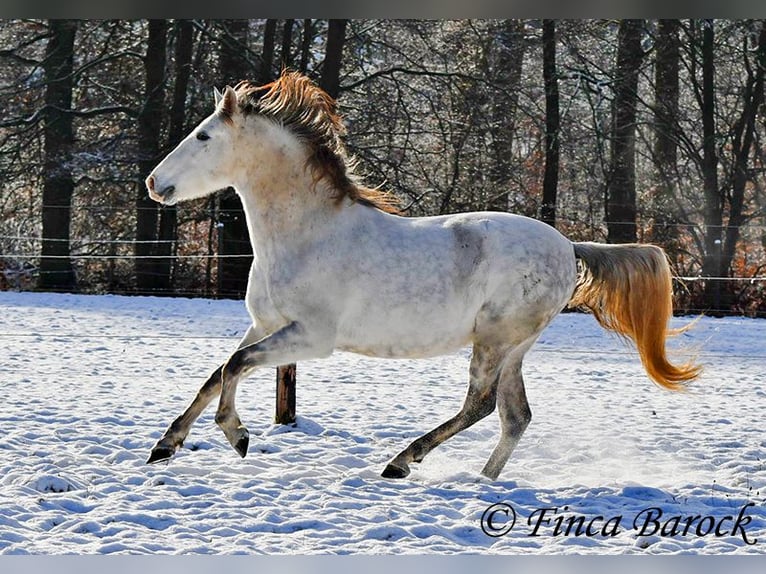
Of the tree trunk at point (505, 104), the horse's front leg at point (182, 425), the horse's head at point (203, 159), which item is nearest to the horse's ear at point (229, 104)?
the horse's head at point (203, 159)

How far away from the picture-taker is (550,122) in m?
15.6

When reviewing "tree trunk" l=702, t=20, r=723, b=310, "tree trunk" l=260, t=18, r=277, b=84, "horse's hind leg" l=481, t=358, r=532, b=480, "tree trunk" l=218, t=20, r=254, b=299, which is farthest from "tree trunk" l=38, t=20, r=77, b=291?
"horse's hind leg" l=481, t=358, r=532, b=480

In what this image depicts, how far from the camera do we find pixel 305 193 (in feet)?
15.8

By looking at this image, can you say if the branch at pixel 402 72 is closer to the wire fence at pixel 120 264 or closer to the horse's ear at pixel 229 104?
the wire fence at pixel 120 264

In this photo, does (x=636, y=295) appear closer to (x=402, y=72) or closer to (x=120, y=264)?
(x=402, y=72)

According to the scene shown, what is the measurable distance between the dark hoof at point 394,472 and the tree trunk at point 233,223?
1028cm

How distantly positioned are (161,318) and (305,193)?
7.47 metres

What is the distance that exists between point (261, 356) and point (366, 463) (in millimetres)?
980

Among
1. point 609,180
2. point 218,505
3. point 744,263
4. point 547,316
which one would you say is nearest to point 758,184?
point 744,263

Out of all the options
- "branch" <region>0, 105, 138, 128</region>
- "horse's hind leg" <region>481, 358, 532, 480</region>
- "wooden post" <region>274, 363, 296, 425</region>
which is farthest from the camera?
"branch" <region>0, 105, 138, 128</region>

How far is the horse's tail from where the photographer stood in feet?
17.0

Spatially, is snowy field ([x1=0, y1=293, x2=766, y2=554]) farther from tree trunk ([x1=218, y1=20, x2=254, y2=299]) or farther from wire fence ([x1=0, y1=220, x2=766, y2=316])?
wire fence ([x1=0, y1=220, x2=766, y2=316])

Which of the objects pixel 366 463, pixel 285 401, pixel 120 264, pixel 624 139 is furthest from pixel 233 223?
pixel 366 463

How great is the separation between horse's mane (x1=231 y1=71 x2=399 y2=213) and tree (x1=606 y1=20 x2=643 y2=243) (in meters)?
10.9
